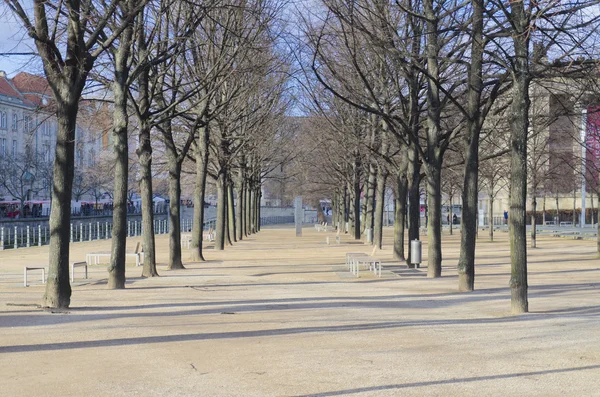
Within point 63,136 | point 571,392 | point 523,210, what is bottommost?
point 571,392

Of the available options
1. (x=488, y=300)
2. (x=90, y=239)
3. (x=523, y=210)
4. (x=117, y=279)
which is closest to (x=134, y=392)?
(x=523, y=210)

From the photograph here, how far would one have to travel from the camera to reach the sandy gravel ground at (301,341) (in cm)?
826

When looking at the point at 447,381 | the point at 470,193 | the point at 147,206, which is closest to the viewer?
the point at 447,381

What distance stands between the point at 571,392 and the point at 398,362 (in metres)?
2.10

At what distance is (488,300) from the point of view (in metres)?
16.3

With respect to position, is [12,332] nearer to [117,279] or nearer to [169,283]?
[117,279]

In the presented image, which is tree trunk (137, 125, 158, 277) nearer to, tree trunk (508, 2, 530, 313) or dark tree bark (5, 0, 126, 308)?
dark tree bark (5, 0, 126, 308)

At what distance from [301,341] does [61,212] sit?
18.5 feet

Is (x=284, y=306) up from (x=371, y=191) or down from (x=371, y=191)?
down

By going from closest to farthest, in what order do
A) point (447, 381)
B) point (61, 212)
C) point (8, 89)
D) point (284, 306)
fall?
point (447, 381)
point (61, 212)
point (284, 306)
point (8, 89)

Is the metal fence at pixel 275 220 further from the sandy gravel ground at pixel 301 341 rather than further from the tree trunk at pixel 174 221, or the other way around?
the sandy gravel ground at pixel 301 341

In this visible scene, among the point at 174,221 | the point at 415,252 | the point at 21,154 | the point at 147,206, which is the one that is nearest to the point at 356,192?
the point at 174,221

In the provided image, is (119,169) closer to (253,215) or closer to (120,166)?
(120,166)

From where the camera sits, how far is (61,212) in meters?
14.5
